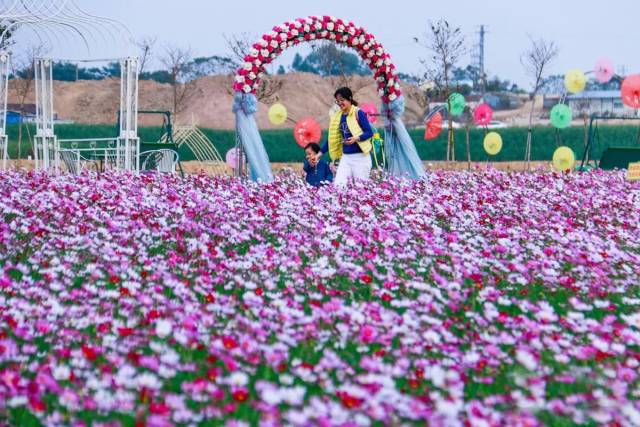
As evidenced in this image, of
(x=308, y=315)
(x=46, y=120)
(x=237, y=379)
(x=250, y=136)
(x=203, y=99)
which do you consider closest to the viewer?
(x=237, y=379)

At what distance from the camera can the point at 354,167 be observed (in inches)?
488

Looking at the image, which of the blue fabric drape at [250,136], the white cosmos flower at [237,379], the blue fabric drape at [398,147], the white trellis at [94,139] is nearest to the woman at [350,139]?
the blue fabric drape at [250,136]

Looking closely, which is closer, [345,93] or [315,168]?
[345,93]

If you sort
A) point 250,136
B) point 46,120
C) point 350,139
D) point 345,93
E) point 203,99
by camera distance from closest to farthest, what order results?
point 345,93, point 350,139, point 250,136, point 46,120, point 203,99

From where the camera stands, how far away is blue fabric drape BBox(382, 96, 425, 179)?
14961mm

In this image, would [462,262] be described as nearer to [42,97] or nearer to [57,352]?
[57,352]

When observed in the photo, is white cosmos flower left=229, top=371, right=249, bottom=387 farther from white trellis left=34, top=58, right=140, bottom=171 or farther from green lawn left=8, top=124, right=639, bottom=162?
green lawn left=8, top=124, right=639, bottom=162

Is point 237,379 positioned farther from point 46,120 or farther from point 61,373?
point 46,120

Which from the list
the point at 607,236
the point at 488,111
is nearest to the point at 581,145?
the point at 488,111

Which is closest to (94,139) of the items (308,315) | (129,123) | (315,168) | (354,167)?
(129,123)

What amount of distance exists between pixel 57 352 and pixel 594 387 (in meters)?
2.39

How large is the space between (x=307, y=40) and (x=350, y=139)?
3087 mm

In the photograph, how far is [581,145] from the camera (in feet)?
119

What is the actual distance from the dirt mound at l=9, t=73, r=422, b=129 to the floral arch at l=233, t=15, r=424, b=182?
5729 centimetres
